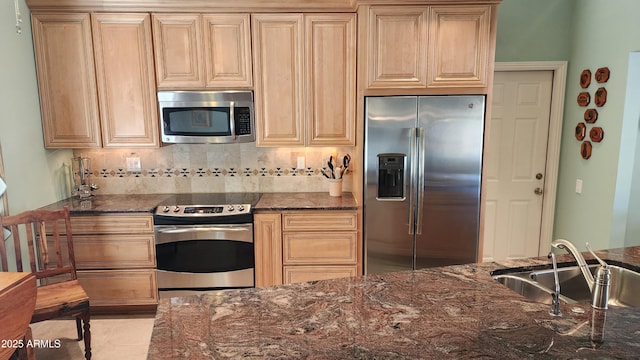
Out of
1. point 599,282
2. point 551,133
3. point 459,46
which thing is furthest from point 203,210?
point 551,133

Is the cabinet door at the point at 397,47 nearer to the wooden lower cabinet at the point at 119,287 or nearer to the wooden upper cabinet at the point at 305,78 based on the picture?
the wooden upper cabinet at the point at 305,78

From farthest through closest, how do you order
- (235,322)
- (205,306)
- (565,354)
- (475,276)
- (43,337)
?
(43,337), (475,276), (205,306), (235,322), (565,354)

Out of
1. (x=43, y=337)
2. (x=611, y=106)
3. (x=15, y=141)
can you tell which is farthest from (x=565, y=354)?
(x=15, y=141)

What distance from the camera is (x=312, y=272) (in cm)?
320

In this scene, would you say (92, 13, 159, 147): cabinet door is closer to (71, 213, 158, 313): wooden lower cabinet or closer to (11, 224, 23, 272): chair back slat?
(71, 213, 158, 313): wooden lower cabinet

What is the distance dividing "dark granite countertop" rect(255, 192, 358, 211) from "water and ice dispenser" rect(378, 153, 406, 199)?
0.86 ft

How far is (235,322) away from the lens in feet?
4.36

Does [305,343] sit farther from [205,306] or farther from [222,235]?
[222,235]

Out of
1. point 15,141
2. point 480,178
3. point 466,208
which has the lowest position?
point 466,208

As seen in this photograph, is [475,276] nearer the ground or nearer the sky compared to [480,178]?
nearer the ground

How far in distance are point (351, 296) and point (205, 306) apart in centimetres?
54

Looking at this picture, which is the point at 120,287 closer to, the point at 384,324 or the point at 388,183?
the point at 388,183

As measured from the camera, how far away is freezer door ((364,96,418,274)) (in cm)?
300

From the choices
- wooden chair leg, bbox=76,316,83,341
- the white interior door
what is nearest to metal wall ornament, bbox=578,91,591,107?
the white interior door
